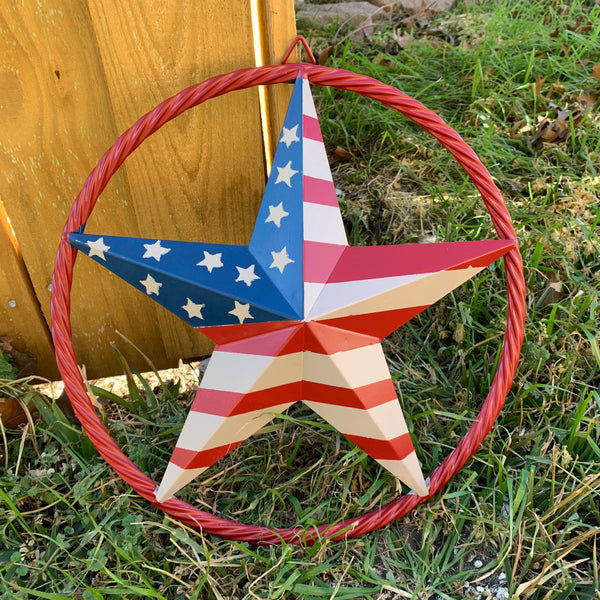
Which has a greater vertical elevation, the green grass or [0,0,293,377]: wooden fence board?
[0,0,293,377]: wooden fence board

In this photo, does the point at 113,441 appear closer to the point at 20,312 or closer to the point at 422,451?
the point at 20,312

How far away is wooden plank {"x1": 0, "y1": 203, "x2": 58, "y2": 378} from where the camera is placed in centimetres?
154

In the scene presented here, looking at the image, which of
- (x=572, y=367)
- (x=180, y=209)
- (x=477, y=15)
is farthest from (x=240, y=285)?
(x=477, y=15)

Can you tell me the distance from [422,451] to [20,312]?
1093mm

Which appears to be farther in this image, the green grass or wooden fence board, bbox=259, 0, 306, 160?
wooden fence board, bbox=259, 0, 306, 160

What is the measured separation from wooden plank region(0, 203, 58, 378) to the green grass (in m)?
0.15

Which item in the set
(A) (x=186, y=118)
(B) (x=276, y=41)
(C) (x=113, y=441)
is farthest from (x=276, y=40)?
(C) (x=113, y=441)

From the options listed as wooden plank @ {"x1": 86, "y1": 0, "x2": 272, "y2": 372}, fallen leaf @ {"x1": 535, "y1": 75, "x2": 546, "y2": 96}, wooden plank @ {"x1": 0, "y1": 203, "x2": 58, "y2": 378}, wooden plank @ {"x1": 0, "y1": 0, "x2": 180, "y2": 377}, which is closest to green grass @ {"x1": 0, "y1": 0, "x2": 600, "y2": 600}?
fallen leaf @ {"x1": 535, "y1": 75, "x2": 546, "y2": 96}

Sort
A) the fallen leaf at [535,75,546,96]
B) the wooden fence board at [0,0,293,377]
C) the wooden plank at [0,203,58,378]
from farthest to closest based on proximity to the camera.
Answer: the fallen leaf at [535,75,546,96], the wooden plank at [0,203,58,378], the wooden fence board at [0,0,293,377]

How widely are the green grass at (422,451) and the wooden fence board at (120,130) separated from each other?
358mm

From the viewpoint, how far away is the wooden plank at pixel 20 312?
60.5 inches

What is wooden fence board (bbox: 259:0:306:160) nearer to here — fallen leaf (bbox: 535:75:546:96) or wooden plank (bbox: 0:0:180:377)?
wooden plank (bbox: 0:0:180:377)

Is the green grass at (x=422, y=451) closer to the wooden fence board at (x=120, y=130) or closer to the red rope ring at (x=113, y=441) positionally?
the red rope ring at (x=113, y=441)

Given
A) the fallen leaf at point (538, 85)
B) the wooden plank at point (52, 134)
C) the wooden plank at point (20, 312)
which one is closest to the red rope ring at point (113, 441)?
the wooden plank at point (52, 134)
